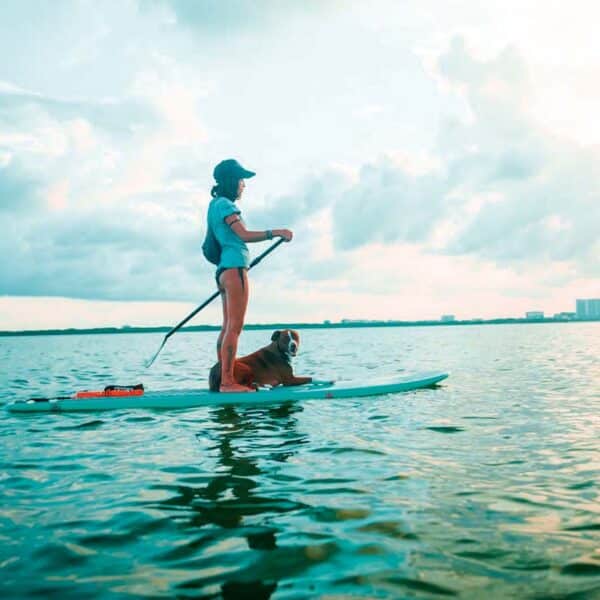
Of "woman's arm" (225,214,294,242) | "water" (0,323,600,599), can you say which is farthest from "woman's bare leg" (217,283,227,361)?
"water" (0,323,600,599)

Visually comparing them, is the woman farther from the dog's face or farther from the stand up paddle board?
the dog's face

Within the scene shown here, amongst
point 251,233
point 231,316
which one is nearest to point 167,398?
point 231,316

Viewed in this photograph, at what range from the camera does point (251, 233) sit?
26.2 feet

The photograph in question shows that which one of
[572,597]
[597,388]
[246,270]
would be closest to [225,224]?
[246,270]

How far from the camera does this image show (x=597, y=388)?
416 inches

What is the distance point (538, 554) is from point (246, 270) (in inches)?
232

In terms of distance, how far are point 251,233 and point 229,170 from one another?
1.00 meters

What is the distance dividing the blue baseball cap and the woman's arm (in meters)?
0.64

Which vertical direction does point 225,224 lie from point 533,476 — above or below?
above

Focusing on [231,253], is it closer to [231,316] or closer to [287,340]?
[231,316]

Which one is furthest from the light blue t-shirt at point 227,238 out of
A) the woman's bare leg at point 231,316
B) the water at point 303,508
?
the water at point 303,508

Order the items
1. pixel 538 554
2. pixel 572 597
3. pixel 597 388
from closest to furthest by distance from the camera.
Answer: pixel 572 597 < pixel 538 554 < pixel 597 388

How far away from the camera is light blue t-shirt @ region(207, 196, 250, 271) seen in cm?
805

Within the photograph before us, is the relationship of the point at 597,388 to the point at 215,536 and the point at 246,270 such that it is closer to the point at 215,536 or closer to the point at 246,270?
the point at 246,270
